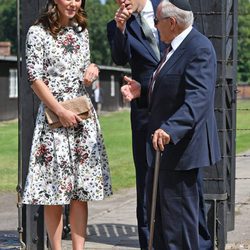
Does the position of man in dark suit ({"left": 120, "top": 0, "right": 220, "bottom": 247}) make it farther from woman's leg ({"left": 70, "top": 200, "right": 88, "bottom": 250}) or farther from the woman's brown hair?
the woman's brown hair

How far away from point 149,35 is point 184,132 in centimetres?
128

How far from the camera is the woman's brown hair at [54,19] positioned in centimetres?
625

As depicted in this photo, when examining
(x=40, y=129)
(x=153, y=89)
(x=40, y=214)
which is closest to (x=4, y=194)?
(x=40, y=214)

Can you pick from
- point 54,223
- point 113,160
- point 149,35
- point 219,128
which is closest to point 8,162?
point 113,160

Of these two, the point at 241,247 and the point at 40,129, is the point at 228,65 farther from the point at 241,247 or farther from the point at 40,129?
the point at 40,129

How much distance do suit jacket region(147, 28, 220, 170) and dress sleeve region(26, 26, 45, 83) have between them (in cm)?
103

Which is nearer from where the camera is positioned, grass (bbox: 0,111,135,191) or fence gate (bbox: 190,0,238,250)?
fence gate (bbox: 190,0,238,250)

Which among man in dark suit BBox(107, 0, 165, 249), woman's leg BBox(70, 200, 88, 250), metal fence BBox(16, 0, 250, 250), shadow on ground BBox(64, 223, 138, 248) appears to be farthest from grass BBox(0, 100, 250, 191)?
woman's leg BBox(70, 200, 88, 250)

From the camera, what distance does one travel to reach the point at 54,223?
6.37 meters

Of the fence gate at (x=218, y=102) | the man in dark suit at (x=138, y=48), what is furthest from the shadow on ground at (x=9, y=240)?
the fence gate at (x=218, y=102)

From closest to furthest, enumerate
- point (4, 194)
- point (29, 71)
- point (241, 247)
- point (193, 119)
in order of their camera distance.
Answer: point (193, 119) → point (29, 71) → point (241, 247) → point (4, 194)

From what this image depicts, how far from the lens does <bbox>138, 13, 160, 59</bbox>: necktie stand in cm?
638

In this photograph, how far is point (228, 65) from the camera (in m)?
7.49

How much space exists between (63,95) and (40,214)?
1276 millimetres
